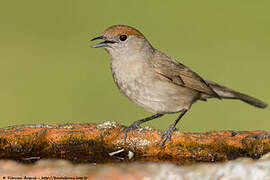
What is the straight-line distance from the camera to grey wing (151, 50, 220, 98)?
5117mm

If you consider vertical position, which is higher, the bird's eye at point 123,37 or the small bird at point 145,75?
the bird's eye at point 123,37

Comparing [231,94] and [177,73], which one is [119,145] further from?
[231,94]

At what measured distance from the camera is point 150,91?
15.8ft

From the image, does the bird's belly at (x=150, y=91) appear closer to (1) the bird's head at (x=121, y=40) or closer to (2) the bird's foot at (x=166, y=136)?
(1) the bird's head at (x=121, y=40)

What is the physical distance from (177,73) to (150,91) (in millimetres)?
659

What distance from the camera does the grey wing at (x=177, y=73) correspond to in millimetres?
5117

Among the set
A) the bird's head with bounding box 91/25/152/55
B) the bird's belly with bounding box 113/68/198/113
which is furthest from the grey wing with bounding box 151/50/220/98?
the bird's head with bounding box 91/25/152/55

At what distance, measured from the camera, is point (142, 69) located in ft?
16.1

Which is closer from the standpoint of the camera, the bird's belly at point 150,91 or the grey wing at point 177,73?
the bird's belly at point 150,91

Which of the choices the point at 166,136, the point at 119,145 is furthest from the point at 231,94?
the point at 119,145

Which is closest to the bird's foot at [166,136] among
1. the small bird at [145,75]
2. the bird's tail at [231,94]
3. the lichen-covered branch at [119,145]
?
the lichen-covered branch at [119,145]

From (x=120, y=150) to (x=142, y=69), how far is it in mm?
1195

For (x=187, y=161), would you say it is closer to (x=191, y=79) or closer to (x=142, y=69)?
(x=142, y=69)

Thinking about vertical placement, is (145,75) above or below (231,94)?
above
